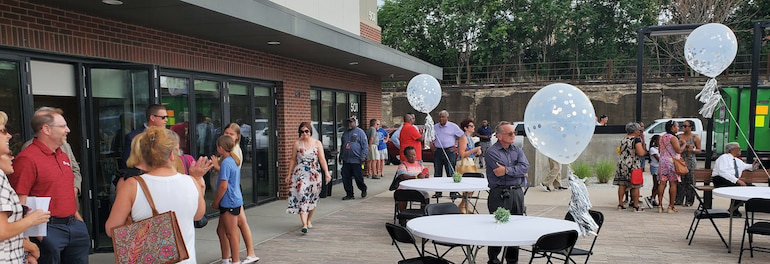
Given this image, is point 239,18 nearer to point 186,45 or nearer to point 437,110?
point 186,45

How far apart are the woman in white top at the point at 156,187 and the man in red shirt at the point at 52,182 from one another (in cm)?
105

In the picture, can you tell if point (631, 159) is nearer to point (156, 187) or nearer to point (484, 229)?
point (484, 229)

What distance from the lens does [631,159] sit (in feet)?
28.6

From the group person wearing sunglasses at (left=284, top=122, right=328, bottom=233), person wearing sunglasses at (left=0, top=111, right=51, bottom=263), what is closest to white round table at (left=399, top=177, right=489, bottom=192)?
person wearing sunglasses at (left=284, top=122, right=328, bottom=233)

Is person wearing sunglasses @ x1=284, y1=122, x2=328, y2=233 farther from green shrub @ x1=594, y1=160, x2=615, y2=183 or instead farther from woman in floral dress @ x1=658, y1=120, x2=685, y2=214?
green shrub @ x1=594, y1=160, x2=615, y2=183

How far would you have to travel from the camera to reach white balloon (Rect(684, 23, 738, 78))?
777 cm

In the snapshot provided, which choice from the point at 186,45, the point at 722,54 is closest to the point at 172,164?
the point at 186,45

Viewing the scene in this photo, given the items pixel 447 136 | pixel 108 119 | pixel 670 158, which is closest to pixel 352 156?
pixel 447 136

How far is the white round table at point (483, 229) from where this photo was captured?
3.81m

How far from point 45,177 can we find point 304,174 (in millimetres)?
3669

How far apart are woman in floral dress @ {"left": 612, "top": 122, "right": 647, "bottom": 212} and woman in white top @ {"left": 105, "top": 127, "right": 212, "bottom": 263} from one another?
299 inches

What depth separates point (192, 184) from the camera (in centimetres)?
308

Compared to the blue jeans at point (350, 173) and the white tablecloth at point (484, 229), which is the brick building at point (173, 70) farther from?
the white tablecloth at point (484, 229)

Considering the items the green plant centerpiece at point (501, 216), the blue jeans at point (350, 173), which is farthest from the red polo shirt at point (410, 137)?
the green plant centerpiece at point (501, 216)
